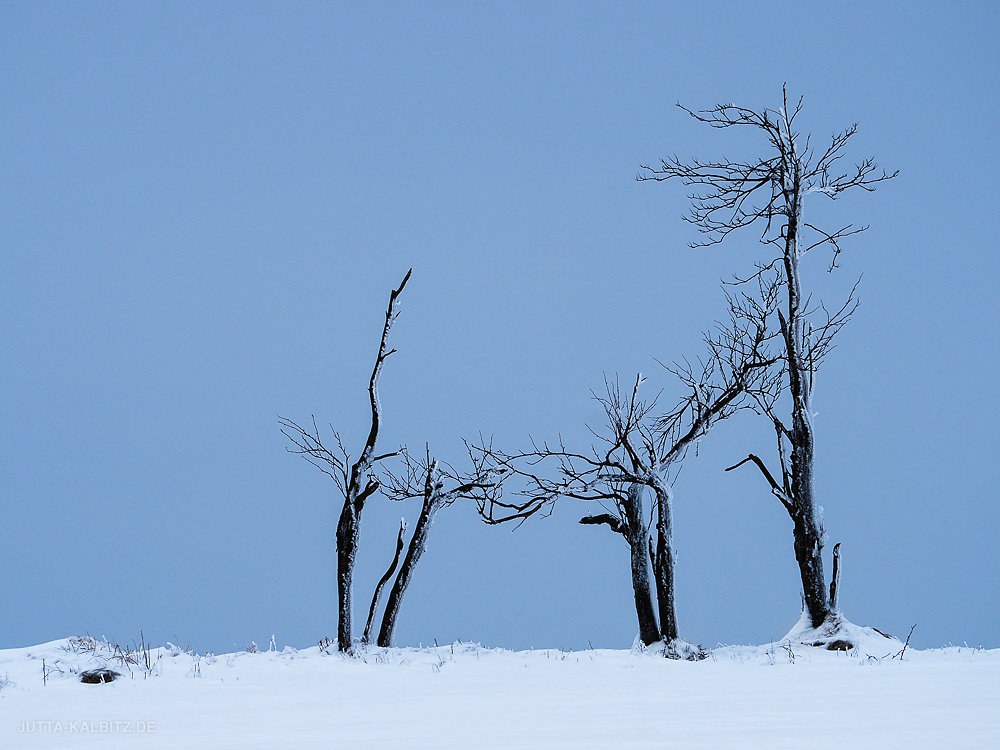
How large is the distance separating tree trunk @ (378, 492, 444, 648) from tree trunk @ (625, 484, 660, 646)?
2.65m

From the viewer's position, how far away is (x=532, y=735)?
4.29 metres

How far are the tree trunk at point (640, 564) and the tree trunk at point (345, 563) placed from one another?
3616 millimetres

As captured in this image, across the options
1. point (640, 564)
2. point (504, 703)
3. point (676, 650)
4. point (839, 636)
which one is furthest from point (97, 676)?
point (839, 636)

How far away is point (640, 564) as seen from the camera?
37.7 feet

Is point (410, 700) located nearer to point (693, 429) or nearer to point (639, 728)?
point (639, 728)

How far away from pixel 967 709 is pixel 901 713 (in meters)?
0.36

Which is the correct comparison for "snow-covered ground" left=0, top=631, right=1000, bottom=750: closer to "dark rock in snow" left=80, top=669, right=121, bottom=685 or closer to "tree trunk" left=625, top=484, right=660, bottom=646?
"dark rock in snow" left=80, top=669, right=121, bottom=685

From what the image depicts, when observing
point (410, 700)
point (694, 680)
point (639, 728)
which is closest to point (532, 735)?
point (639, 728)

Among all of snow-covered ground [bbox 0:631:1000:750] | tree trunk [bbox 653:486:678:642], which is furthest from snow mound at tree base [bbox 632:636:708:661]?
snow-covered ground [bbox 0:631:1000:750]

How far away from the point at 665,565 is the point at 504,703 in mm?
6100

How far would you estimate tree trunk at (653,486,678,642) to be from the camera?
11.1 meters

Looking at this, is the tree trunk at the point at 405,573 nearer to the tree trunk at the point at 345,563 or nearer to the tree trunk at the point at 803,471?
the tree trunk at the point at 345,563

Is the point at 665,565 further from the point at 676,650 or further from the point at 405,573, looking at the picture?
the point at 405,573

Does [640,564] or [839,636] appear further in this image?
[640,564]
